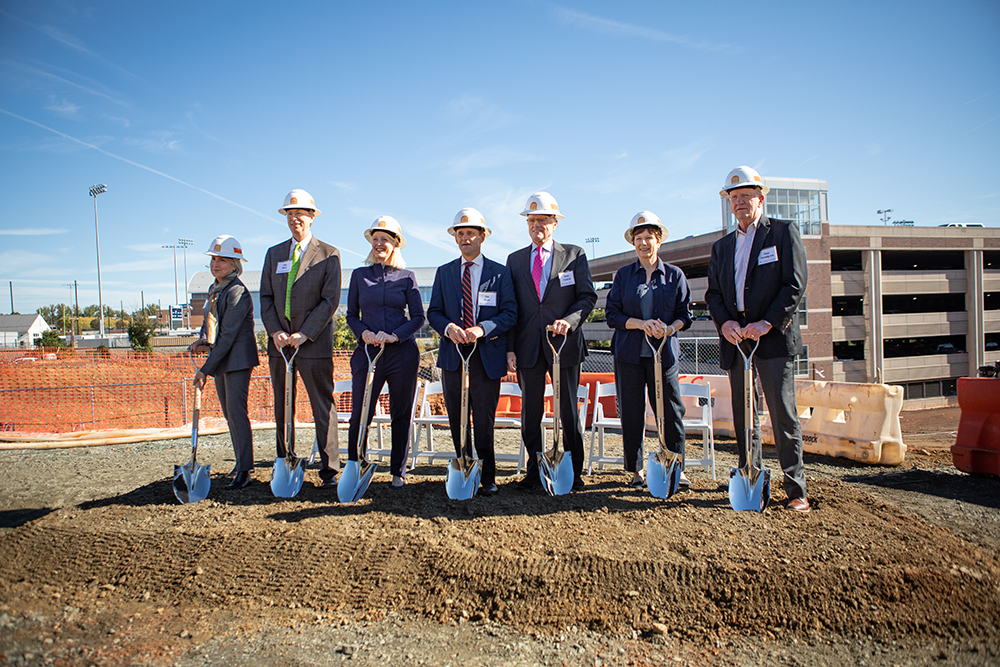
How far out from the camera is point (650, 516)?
12.9ft

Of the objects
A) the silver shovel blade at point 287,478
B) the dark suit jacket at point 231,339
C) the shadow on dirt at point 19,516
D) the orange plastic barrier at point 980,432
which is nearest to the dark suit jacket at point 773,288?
the orange plastic barrier at point 980,432

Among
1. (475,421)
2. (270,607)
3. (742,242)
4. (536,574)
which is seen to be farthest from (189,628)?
(742,242)

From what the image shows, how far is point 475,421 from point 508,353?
0.63 m

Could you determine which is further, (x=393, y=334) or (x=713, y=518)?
(x=393, y=334)

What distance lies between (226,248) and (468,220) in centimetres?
227

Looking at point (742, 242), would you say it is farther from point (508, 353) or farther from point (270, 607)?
point (270, 607)

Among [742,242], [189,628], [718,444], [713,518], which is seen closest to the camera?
[189,628]

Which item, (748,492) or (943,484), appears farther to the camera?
→ (943,484)

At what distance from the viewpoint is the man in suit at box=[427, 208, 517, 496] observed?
15.2 feet

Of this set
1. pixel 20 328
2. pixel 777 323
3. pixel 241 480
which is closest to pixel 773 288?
pixel 777 323

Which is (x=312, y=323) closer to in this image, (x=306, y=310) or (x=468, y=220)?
(x=306, y=310)

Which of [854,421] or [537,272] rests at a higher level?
[537,272]

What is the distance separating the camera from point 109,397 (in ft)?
50.6

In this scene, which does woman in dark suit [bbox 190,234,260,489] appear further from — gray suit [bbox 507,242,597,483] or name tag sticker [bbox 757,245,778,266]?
name tag sticker [bbox 757,245,778,266]
